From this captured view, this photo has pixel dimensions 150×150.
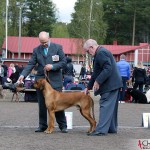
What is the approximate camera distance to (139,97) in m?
17.8

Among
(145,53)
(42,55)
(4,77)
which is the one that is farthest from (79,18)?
(42,55)

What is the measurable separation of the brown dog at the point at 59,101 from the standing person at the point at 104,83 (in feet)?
0.85

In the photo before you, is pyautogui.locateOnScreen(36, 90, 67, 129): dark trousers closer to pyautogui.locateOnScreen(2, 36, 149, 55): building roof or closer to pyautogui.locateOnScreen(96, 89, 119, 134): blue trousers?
pyautogui.locateOnScreen(96, 89, 119, 134): blue trousers

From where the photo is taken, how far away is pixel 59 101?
8.42 meters

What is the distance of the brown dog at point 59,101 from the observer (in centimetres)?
838

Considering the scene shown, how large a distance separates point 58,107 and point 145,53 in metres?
56.1

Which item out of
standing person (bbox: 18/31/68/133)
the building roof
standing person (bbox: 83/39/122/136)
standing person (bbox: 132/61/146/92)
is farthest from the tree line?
standing person (bbox: 83/39/122/136)

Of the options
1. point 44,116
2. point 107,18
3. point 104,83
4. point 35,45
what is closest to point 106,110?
point 104,83

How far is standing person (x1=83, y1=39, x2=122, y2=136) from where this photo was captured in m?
8.25

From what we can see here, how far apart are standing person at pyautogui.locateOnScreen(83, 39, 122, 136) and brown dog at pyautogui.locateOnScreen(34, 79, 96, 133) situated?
0.85ft

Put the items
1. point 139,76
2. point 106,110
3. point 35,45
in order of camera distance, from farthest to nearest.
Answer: point 35,45 < point 139,76 < point 106,110

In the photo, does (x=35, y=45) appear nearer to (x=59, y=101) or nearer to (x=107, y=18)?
(x=107, y=18)

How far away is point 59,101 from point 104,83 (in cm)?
87

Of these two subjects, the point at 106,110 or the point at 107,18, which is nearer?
the point at 106,110
